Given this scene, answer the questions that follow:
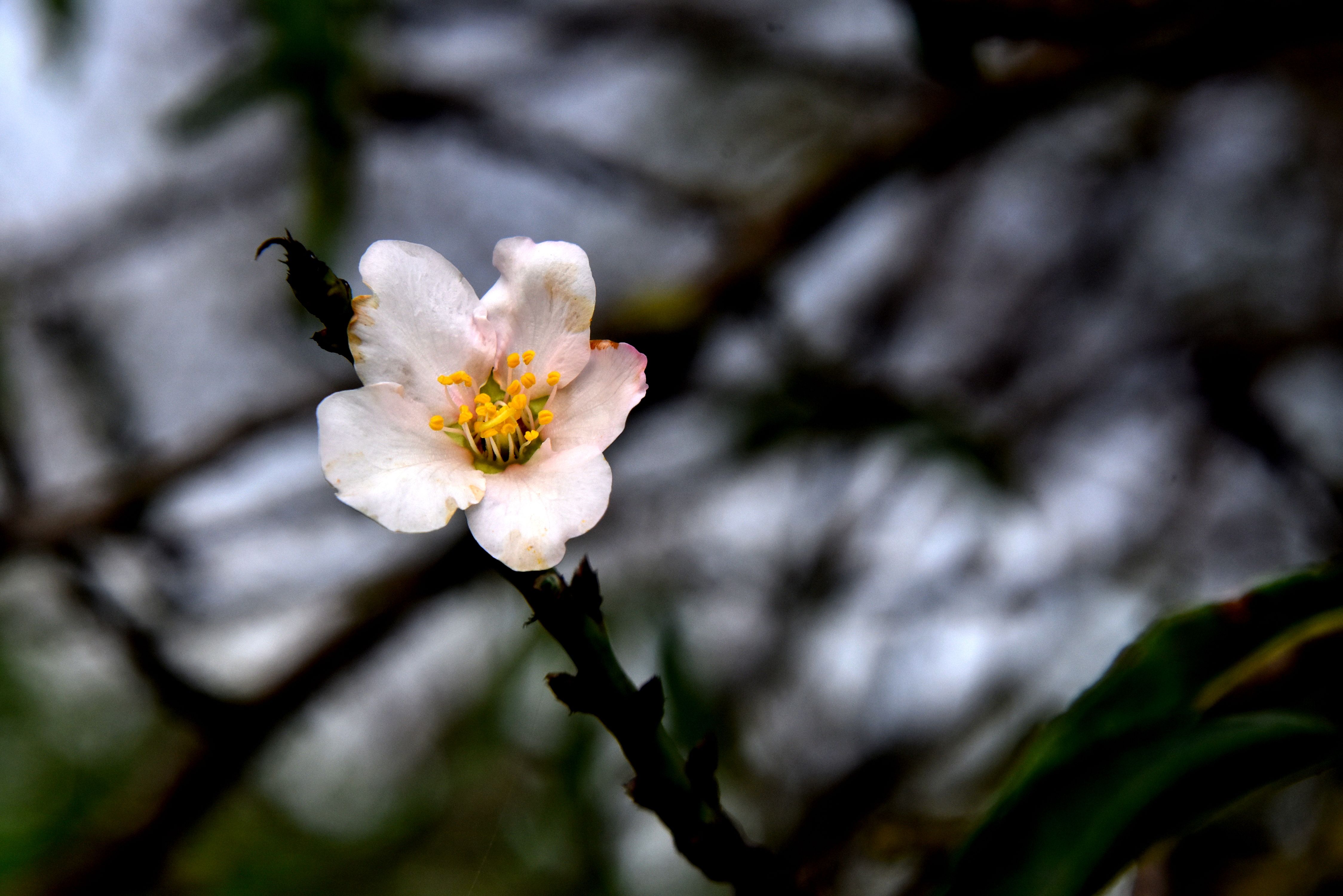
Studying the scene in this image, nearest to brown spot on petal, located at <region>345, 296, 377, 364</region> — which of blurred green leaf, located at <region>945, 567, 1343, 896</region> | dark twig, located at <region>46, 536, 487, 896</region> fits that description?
blurred green leaf, located at <region>945, 567, 1343, 896</region>

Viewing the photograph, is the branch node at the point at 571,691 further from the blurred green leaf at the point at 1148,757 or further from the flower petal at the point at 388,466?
the blurred green leaf at the point at 1148,757

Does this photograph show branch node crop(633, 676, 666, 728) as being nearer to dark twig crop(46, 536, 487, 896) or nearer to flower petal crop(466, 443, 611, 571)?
flower petal crop(466, 443, 611, 571)

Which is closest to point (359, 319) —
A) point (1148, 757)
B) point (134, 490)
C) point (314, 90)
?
point (1148, 757)

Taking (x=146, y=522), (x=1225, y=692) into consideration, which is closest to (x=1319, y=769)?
(x=1225, y=692)

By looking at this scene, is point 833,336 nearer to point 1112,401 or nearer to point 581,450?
point 1112,401

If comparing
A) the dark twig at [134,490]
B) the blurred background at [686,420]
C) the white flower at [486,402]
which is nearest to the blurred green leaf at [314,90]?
the blurred background at [686,420]

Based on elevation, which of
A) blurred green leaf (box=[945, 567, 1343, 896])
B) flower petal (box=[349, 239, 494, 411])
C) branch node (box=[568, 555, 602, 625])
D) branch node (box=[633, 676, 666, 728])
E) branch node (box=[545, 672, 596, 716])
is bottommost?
blurred green leaf (box=[945, 567, 1343, 896])
